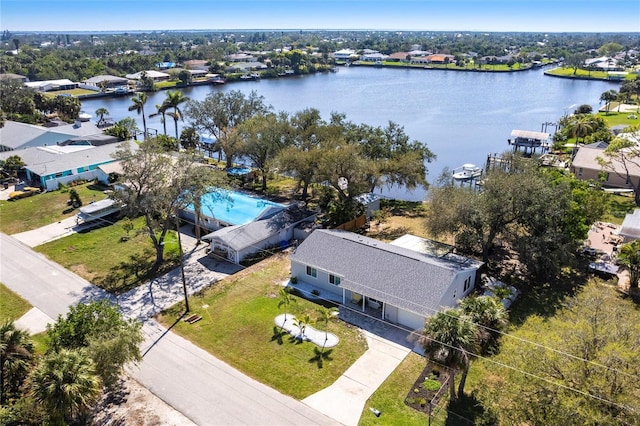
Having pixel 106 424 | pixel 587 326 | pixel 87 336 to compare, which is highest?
pixel 587 326

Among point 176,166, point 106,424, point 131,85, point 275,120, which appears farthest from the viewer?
point 131,85

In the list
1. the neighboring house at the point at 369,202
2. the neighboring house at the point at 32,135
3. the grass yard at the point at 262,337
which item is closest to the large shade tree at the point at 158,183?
the grass yard at the point at 262,337

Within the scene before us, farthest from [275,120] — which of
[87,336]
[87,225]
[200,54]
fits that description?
[200,54]

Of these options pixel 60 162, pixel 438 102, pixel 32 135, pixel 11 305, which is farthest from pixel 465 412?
pixel 438 102

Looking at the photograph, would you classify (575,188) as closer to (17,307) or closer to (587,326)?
(587,326)

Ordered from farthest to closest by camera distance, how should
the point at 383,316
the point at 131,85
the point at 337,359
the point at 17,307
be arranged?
the point at 131,85
the point at 17,307
the point at 383,316
the point at 337,359

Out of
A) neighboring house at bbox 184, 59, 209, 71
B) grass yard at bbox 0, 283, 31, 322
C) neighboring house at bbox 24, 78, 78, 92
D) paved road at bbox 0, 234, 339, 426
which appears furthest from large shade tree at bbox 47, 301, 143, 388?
neighboring house at bbox 184, 59, 209, 71

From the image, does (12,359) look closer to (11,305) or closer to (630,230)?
(11,305)
